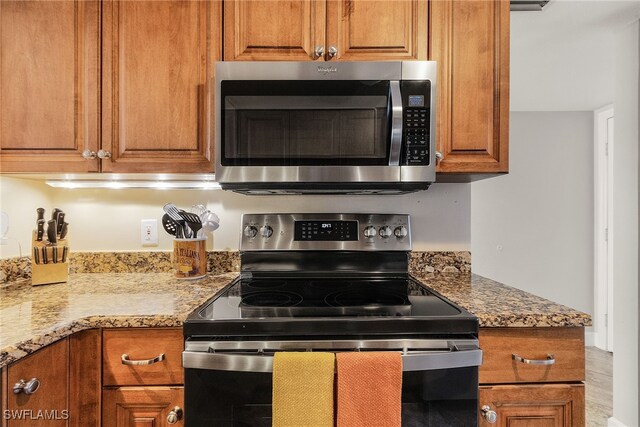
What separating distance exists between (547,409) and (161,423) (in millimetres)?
Answer: 1106

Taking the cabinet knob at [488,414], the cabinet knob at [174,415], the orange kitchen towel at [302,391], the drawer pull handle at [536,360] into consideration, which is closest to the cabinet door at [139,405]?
the cabinet knob at [174,415]

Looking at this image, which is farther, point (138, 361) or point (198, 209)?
point (198, 209)

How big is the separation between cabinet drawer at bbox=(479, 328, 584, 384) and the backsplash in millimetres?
632

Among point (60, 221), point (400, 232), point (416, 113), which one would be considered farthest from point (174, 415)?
point (416, 113)

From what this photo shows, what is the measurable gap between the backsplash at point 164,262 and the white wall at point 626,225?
46.9 inches

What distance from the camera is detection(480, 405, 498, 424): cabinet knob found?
0.99m

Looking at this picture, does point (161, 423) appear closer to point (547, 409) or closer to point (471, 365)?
point (471, 365)

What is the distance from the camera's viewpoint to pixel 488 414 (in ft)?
3.27

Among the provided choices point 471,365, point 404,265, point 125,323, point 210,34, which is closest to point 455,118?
point 404,265

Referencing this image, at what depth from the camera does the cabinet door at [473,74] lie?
1338 mm

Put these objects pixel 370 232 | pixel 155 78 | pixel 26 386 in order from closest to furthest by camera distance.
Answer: pixel 26 386 < pixel 155 78 < pixel 370 232

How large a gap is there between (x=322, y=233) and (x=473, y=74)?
2.86ft

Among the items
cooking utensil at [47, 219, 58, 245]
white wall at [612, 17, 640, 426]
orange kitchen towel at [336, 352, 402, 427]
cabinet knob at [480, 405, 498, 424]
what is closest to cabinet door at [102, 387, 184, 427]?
orange kitchen towel at [336, 352, 402, 427]

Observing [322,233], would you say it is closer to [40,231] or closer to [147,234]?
[147,234]
